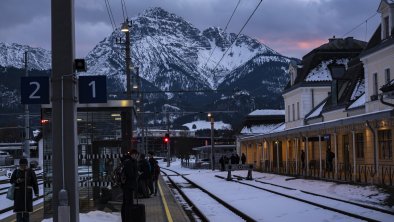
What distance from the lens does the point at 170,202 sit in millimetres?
22609

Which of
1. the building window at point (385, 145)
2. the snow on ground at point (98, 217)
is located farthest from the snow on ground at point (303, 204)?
the building window at point (385, 145)

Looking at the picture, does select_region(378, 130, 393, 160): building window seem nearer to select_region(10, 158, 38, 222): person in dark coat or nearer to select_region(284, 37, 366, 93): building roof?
select_region(284, 37, 366, 93): building roof

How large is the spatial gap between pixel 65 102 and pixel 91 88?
21.6 inches

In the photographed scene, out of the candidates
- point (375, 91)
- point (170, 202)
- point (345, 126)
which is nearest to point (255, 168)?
point (375, 91)

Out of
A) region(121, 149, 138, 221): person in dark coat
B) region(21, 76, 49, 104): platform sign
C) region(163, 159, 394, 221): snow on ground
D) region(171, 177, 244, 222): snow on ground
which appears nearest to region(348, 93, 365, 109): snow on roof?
region(163, 159, 394, 221): snow on ground

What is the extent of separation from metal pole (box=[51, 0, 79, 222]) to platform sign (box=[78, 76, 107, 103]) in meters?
0.32

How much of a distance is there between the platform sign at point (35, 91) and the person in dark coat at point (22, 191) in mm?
2980

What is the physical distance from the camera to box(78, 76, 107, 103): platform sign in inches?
420

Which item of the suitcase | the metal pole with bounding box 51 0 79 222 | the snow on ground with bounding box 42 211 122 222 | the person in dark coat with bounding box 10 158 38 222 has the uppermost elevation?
the metal pole with bounding box 51 0 79 222

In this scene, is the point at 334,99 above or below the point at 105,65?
below

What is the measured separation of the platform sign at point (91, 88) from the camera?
10.7m

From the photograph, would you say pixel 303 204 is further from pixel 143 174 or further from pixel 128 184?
pixel 128 184

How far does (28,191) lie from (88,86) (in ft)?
11.1

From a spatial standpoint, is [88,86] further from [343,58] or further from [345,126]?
[343,58]
